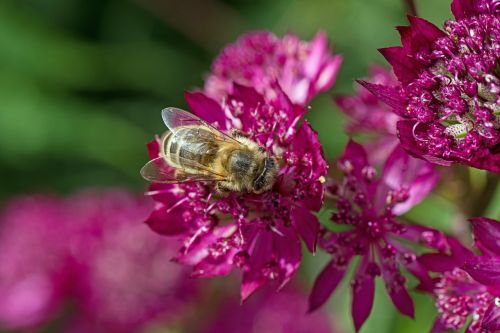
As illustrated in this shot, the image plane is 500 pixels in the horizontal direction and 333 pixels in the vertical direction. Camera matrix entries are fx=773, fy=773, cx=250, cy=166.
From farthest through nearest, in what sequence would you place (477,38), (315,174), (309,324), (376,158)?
(309,324) < (376,158) < (315,174) < (477,38)

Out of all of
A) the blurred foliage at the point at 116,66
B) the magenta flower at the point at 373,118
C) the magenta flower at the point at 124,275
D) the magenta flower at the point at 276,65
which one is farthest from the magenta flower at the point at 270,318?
the magenta flower at the point at 276,65

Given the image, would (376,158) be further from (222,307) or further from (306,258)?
(306,258)

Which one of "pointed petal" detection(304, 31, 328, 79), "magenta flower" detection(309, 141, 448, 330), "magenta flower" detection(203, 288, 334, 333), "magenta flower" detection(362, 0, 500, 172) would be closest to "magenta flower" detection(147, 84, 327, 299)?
"magenta flower" detection(309, 141, 448, 330)

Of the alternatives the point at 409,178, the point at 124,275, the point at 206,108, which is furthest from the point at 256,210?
the point at 124,275

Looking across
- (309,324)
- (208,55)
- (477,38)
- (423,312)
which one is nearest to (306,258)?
(309,324)

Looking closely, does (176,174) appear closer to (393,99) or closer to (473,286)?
(393,99)

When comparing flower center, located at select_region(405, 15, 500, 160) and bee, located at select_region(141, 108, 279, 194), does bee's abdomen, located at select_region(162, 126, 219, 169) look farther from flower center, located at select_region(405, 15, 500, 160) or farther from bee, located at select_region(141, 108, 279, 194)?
flower center, located at select_region(405, 15, 500, 160)

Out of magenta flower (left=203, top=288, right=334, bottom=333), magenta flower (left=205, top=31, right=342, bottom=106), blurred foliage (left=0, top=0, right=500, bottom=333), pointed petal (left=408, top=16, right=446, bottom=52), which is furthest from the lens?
blurred foliage (left=0, top=0, right=500, bottom=333)

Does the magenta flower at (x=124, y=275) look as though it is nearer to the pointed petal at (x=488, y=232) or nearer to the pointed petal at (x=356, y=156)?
the pointed petal at (x=356, y=156)
